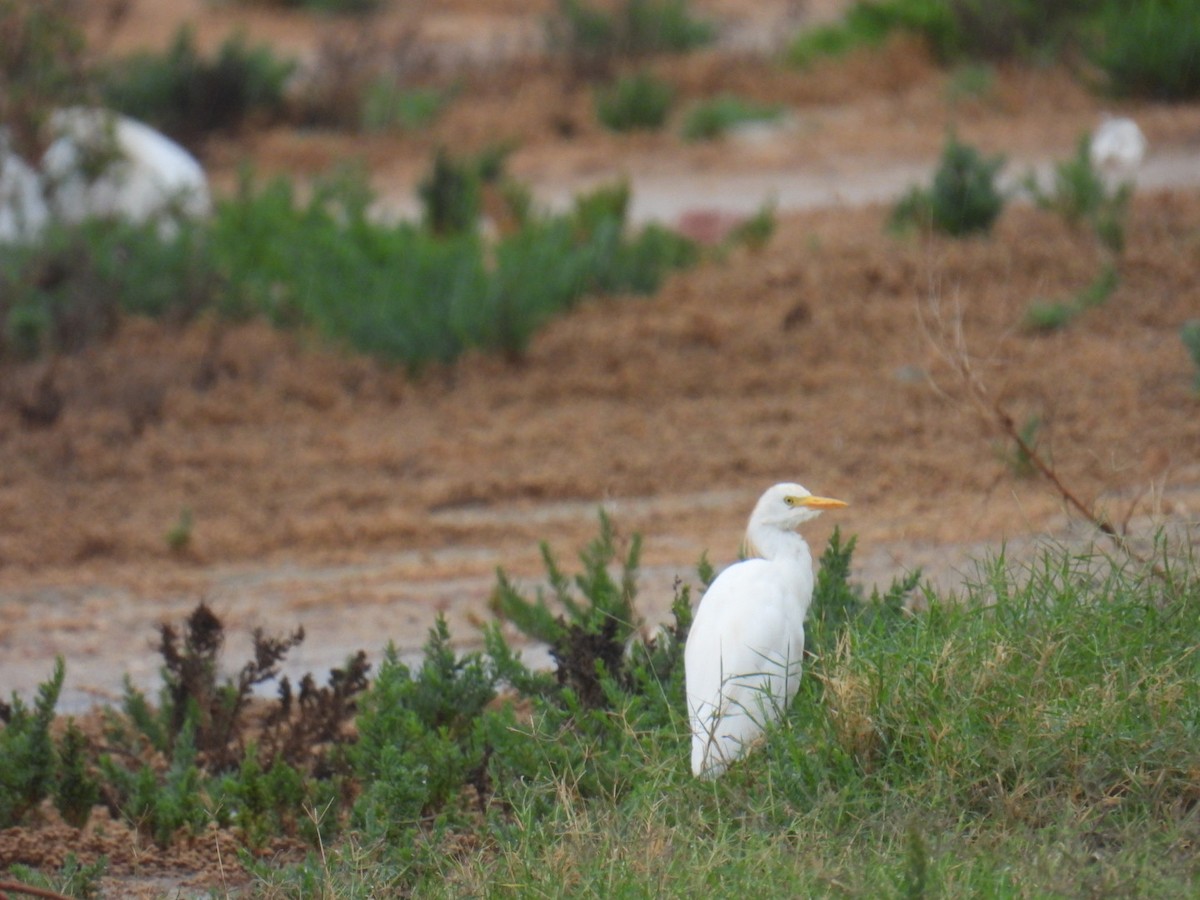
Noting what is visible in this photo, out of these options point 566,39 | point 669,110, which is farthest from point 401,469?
point 566,39

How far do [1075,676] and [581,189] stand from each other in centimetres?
887

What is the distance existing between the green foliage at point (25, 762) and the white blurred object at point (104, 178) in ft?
18.4

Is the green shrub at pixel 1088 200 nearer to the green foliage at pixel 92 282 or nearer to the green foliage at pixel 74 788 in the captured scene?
the green foliage at pixel 92 282

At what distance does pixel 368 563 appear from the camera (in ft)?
19.1

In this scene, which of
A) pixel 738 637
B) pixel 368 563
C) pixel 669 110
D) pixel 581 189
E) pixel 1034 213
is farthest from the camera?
pixel 669 110

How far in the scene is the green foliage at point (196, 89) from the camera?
47.2ft

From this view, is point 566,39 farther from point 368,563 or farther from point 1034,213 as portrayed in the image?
point 368,563

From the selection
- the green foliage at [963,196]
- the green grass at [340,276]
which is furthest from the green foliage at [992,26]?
the green grass at [340,276]

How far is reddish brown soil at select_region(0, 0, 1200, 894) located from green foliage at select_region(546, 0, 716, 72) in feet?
22.9

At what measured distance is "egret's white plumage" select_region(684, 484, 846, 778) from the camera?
322 cm

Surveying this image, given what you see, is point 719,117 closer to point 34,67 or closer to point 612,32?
point 612,32

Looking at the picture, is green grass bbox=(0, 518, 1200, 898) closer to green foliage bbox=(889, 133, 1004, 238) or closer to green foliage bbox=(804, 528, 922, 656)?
green foliage bbox=(804, 528, 922, 656)

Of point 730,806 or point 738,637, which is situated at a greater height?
point 738,637

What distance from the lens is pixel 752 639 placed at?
3297 millimetres
